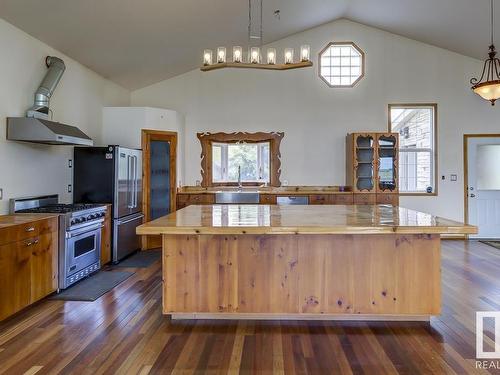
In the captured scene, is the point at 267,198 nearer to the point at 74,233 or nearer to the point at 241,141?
the point at 241,141

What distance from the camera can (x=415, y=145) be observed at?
23.0 feet

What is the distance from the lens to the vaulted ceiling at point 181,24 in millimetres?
4102

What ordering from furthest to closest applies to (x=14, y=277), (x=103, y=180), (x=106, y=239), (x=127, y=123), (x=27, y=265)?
(x=127, y=123)
(x=103, y=180)
(x=106, y=239)
(x=27, y=265)
(x=14, y=277)

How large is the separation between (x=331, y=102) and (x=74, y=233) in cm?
501

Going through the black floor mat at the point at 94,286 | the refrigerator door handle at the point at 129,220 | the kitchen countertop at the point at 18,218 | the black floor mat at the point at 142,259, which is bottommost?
the black floor mat at the point at 94,286

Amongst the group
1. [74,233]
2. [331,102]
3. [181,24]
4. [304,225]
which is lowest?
[74,233]

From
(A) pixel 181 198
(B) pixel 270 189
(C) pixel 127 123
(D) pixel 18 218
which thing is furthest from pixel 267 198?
(D) pixel 18 218

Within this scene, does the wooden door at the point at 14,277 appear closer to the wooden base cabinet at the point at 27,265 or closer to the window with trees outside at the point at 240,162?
the wooden base cabinet at the point at 27,265

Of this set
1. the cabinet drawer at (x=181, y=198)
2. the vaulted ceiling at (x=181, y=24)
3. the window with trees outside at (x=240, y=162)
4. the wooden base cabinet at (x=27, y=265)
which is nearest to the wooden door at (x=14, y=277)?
the wooden base cabinet at (x=27, y=265)

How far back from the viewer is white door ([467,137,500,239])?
22.4 ft

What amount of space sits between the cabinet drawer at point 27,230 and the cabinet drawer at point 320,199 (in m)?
4.12

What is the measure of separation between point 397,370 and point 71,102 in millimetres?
4980

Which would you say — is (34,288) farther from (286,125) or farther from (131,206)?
(286,125)

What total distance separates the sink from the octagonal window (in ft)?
8.57
